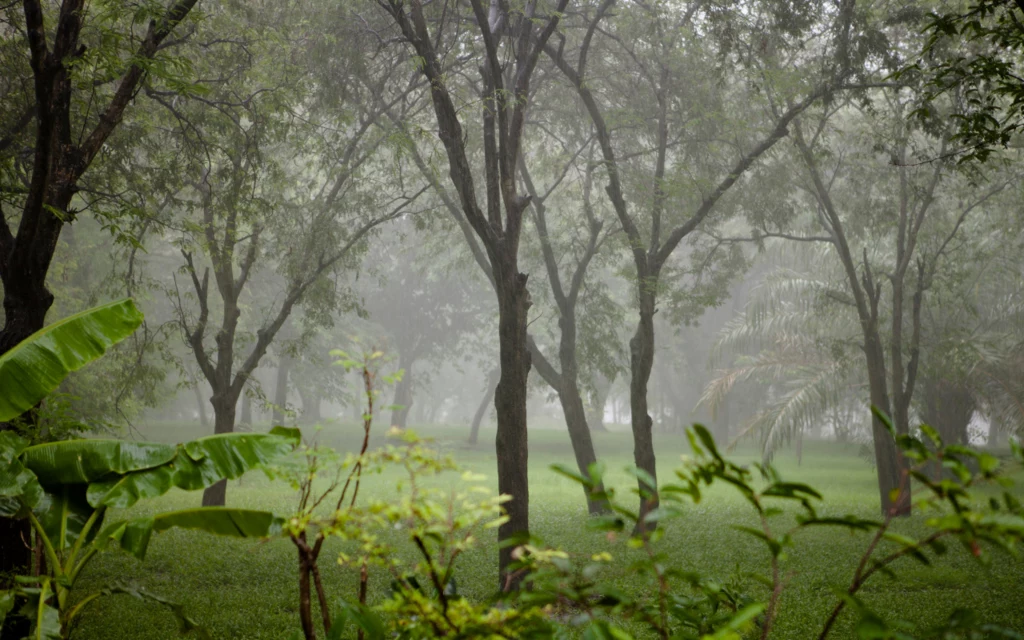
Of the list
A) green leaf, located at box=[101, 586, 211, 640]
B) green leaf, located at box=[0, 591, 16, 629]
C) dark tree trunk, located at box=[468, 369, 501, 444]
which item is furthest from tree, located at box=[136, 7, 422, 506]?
dark tree trunk, located at box=[468, 369, 501, 444]

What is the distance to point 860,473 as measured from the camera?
1021 inches

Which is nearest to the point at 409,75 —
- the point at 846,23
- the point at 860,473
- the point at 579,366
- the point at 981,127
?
the point at 579,366

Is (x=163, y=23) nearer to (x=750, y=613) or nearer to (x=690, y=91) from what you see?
(x=750, y=613)

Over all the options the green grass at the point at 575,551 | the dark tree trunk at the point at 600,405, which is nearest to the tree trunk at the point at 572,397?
the green grass at the point at 575,551

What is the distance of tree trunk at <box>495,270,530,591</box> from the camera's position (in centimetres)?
896

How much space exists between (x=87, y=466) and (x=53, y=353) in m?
0.73

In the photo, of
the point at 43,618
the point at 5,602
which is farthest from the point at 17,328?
the point at 43,618

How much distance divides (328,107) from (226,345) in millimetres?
4780

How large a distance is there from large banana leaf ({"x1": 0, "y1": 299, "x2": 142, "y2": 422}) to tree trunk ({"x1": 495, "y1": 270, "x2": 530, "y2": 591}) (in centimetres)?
451

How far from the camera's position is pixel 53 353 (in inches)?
192

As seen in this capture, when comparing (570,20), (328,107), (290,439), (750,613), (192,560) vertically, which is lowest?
(192,560)

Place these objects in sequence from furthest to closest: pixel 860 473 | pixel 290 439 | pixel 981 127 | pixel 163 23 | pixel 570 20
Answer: pixel 860 473, pixel 570 20, pixel 163 23, pixel 981 127, pixel 290 439

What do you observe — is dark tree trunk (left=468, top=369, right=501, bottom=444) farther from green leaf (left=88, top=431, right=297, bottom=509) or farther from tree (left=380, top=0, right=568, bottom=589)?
green leaf (left=88, top=431, right=297, bottom=509)

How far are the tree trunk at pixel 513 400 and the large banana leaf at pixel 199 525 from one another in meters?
4.72
